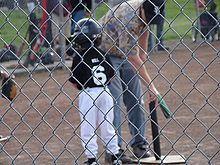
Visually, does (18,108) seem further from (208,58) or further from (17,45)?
(208,58)

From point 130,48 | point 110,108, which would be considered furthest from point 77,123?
point 110,108

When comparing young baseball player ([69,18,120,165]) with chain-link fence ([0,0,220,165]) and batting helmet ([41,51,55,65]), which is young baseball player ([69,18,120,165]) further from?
batting helmet ([41,51,55,65])

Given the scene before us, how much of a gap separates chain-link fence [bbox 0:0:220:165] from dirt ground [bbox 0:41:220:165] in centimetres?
1

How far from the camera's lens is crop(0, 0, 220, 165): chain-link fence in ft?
7.69

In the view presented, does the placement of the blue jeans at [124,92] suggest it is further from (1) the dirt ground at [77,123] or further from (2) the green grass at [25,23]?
(2) the green grass at [25,23]

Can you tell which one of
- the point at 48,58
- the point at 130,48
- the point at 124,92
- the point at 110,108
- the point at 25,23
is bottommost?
the point at 48,58

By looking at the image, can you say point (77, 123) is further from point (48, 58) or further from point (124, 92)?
point (48, 58)

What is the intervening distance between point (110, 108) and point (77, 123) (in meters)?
2.56

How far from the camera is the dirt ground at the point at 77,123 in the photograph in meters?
2.48

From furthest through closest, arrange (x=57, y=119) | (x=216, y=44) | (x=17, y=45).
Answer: (x=216, y=44) < (x=17, y=45) < (x=57, y=119)

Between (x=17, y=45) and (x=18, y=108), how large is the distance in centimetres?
249

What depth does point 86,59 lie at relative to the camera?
3.40 m

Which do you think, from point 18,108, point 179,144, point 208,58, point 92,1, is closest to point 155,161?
point 179,144

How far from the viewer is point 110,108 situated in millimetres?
2469
